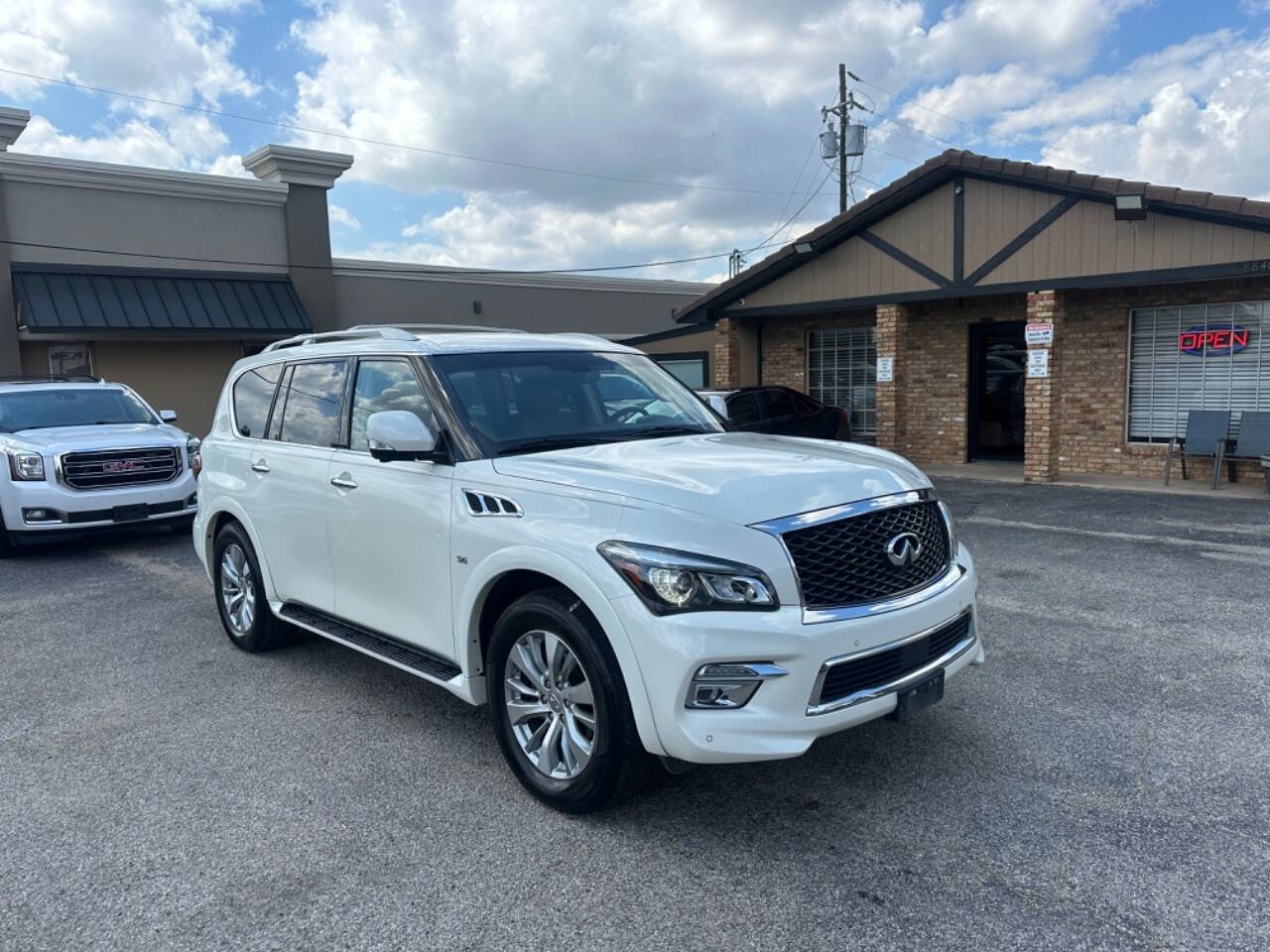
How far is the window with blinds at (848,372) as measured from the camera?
17.0m

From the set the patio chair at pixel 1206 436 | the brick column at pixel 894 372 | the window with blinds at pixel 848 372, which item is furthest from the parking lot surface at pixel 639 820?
the window with blinds at pixel 848 372

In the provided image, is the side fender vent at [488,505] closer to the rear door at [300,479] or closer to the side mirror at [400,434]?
the side mirror at [400,434]

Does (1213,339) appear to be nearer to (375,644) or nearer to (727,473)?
(727,473)

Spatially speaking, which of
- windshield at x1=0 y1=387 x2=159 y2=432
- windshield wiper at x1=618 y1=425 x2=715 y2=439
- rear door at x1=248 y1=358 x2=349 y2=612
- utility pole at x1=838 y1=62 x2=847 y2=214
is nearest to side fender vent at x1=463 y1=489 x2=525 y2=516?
windshield wiper at x1=618 y1=425 x2=715 y2=439

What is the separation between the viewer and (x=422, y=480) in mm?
4191

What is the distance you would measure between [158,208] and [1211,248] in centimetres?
1812

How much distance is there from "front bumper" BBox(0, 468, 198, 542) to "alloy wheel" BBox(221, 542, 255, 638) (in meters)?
4.09

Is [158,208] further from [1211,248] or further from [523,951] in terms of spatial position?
[523,951]

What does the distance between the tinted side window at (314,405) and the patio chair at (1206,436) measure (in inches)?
447

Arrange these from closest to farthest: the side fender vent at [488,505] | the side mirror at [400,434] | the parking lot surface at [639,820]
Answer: the parking lot surface at [639,820] → the side fender vent at [488,505] → the side mirror at [400,434]

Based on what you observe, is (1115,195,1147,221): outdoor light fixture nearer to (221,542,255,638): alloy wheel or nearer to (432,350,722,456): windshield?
(432,350,722,456): windshield

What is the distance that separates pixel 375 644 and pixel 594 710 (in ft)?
5.28

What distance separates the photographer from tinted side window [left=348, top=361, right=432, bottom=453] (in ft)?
14.5

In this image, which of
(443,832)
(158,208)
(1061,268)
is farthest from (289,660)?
(158,208)
